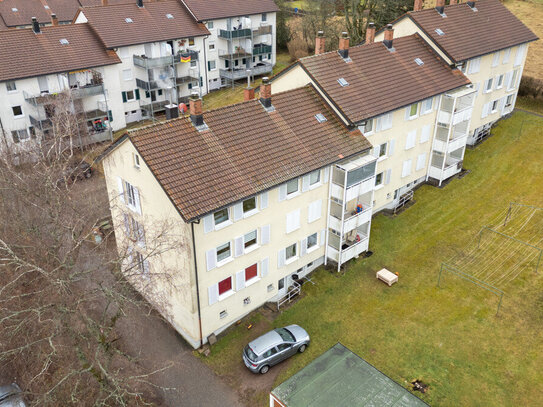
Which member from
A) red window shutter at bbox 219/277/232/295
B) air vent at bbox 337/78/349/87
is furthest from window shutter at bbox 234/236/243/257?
air vent at bbox 337/78/349/87

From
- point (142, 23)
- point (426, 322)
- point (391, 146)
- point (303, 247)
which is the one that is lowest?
point (426, 322)

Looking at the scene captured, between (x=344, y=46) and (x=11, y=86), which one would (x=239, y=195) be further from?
(x=11, y=86)

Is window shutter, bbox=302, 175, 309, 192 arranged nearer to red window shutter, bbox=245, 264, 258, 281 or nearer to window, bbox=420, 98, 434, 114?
red window shutter, bbox=245, 264, 258, 281

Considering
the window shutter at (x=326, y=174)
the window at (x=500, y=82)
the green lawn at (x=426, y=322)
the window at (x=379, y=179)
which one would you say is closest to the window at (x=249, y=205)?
the window shutter at (x=326, y=174)

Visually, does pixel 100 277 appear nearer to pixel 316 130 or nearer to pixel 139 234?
pixel 139 234

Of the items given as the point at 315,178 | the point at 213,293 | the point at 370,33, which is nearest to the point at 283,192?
the point at 315,178
